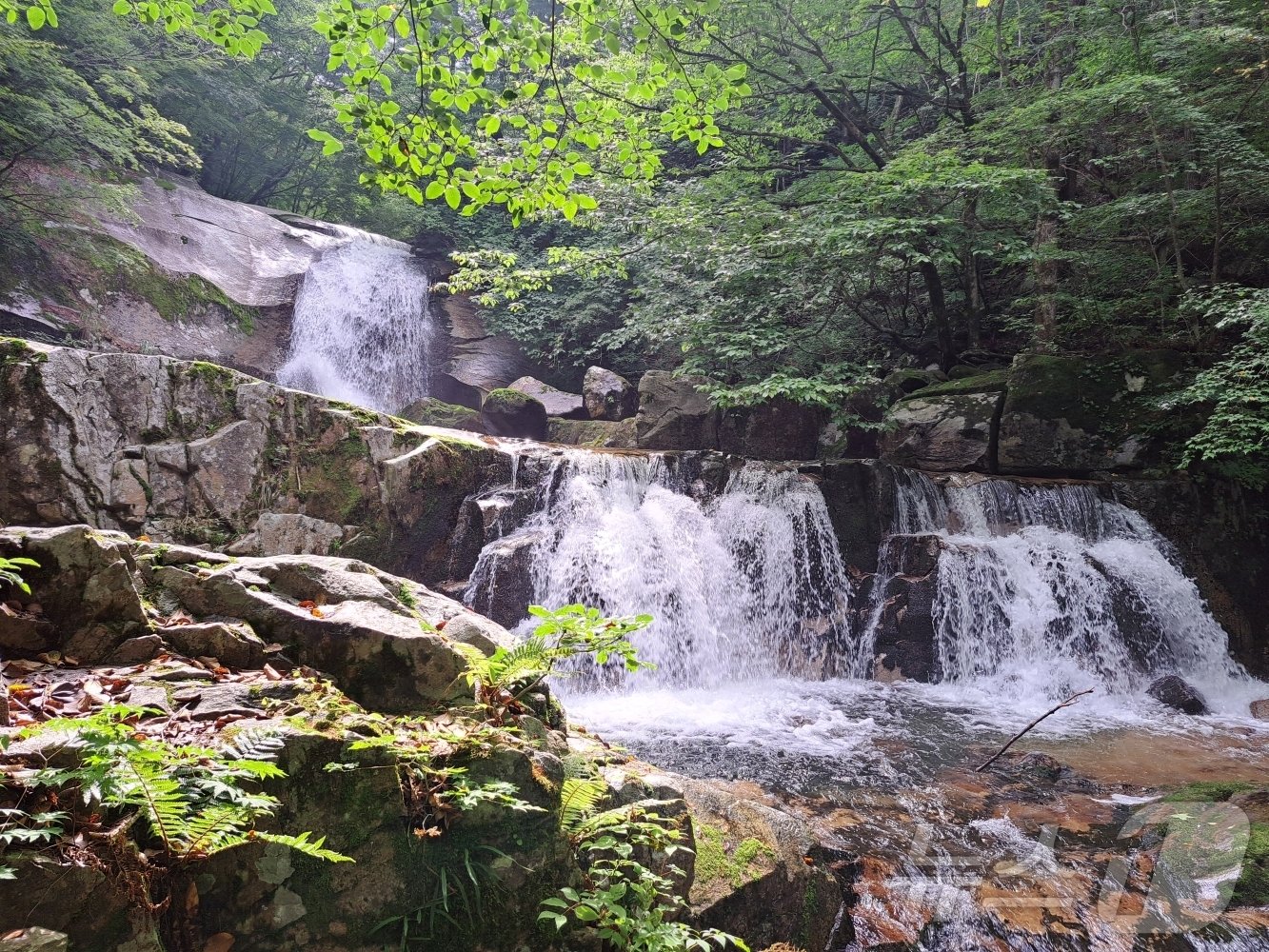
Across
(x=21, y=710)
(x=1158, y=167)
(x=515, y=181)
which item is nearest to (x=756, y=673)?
(x=515, y=181)

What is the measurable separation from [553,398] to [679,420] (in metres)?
4.53

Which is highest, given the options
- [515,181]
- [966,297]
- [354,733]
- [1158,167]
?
[1158,167]

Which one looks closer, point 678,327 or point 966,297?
point 678,327

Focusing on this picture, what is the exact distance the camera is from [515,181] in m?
3.74

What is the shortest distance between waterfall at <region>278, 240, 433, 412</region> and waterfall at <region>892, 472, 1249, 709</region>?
488 inches

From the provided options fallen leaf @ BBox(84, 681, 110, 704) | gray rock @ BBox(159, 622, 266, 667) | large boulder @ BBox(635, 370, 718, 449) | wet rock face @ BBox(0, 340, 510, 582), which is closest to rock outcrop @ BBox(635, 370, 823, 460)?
large boulder @ BBox(635, 370, 718, 449)

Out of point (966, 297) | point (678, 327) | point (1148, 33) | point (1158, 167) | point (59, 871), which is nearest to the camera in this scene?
point (59, 871)

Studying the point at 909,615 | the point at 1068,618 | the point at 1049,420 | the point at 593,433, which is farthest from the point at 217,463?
the point at 1049,420

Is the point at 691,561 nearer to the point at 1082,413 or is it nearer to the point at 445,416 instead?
the point at 1082,413

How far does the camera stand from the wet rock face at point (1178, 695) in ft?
24.8

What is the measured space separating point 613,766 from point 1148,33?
44.1ft

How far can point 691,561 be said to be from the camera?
372 inches

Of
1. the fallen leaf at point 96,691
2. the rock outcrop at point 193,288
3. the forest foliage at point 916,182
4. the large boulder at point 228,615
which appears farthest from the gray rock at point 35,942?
the rock outcrop at point 193,288

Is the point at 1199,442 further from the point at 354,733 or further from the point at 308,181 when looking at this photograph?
the point at 308,181
